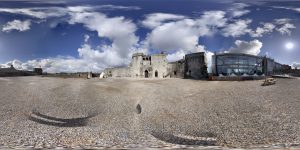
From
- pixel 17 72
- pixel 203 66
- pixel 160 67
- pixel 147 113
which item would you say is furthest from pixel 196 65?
pixel 17 72

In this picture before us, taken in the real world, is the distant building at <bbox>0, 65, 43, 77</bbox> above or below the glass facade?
below

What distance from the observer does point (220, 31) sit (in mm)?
4742

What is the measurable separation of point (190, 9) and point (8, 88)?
3428mm

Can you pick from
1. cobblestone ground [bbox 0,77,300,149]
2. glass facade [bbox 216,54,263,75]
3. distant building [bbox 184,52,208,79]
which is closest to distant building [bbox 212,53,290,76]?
glass facade [bbox 216,54,263,75]

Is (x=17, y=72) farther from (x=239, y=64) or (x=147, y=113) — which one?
(x=239, y=64)

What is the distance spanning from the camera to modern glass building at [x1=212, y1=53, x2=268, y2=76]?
4.67 m

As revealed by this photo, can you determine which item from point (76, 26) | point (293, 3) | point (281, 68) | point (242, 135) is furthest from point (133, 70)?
point (293, 3)

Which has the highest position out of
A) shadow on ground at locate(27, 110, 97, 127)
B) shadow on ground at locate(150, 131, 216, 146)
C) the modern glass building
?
the modern glass building

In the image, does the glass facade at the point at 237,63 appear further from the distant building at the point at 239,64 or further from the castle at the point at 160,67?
the castle at the point at 160,67

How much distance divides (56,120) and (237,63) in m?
3.17

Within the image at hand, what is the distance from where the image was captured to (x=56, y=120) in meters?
5.32

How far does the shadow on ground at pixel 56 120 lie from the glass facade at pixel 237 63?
2488 mm

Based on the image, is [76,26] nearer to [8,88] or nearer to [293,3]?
[8,88]

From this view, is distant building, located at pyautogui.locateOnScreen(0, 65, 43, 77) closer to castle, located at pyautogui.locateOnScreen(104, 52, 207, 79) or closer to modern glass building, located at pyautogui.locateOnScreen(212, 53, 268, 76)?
castle, located at pyautogui.locateOnScreen(104, 52, 207, 79)
